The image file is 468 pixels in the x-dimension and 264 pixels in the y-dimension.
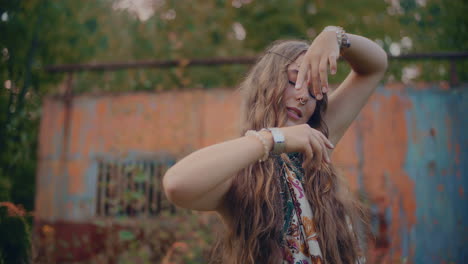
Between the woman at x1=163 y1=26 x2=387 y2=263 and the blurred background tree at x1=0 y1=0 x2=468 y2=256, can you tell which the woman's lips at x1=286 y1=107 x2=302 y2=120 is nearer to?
the woman at x1=163 y1=26 x2=387 y2=263

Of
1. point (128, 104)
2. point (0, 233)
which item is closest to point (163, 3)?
point (128, 104)

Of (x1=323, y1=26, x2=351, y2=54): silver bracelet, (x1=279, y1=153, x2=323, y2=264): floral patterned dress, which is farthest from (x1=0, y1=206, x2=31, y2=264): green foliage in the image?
(x1=323, y1=26, x2=351, y2=54): silver bracelet

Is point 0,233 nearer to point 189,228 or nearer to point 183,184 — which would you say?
point 183,184

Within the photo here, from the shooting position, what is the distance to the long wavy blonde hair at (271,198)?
1.47 m

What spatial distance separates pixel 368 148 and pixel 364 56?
2412 mm

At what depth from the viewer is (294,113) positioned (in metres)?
1.63

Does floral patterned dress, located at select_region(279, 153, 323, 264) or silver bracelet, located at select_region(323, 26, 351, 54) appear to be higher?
silver bracelet, located at select_region(323, 26, 351, 54)

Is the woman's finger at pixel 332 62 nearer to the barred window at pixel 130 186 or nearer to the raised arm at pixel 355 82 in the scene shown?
the raised arm at pixel 355 82

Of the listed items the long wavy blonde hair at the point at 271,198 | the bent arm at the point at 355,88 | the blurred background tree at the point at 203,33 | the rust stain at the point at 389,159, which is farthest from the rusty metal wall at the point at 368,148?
the long wavy blonde hair at the point at 271,198

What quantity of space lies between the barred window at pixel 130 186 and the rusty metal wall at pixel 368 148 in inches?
3.8

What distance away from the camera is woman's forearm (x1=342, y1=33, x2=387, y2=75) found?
1769 millimetres

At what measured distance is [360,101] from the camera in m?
1.89

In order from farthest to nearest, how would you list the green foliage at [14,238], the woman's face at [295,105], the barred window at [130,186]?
1. the barred window at [130,186]
2. the green foliage at [14,238]
3. the woman's face at [295,105]

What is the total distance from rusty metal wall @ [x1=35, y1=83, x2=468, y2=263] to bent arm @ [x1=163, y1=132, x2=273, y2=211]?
108 inches
